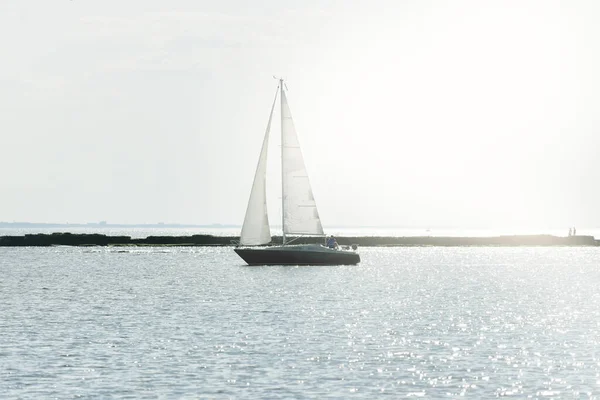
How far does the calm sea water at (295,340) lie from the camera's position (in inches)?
1150

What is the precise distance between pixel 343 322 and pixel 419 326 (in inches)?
146

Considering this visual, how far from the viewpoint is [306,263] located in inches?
3290

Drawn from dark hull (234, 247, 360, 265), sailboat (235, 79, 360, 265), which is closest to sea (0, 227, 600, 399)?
dark hull (234, 247, 360, 265)

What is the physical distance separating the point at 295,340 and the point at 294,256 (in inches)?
1690

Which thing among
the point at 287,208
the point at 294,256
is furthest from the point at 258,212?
the point at 294,256

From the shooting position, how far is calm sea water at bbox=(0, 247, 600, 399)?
95.8 ft

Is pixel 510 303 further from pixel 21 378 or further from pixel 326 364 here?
pixel 21 378

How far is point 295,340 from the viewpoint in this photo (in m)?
39.3

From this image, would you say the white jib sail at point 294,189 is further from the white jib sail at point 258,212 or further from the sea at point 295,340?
the sea at point 295,340

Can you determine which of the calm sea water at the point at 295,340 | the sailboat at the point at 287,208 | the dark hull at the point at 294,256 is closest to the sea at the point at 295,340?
the calm sea water at the point at 295,340

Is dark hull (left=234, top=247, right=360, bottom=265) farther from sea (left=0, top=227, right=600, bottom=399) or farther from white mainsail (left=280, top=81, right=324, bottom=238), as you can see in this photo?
sea (left=0, top=227, right=600, bottom=399)

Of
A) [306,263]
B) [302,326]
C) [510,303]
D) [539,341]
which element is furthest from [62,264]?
[539,341]

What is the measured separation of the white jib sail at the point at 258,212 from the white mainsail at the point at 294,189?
5.24 ft

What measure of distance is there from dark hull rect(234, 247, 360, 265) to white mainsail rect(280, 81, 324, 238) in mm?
2622
